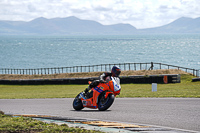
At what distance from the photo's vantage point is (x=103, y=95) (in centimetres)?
1153

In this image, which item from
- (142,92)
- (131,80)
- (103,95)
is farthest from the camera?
(131,80)

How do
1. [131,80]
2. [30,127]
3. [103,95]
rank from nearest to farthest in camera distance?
[30,127] → [103,95] → [131,80]

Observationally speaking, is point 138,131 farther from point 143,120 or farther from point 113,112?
point 113,112

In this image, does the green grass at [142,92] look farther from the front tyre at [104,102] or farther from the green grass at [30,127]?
the green grass at [30,127]

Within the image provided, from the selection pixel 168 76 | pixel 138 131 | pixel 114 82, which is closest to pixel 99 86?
pixel 114 82

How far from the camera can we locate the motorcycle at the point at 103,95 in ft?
37.0

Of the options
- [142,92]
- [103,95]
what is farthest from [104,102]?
[142,92]

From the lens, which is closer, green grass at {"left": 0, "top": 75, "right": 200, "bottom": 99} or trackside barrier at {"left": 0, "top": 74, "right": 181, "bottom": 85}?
green grass at {"left": 0, "top": 75, "right": 200, "bottom": 99}

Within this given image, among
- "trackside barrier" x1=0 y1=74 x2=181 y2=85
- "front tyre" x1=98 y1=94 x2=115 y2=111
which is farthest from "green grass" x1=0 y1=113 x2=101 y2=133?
"trackside barrier" x1=0 y1=74 x2=181 y2=85

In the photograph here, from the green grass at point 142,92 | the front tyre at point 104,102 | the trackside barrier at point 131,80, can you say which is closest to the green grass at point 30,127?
→ the front tyre at point 104,102

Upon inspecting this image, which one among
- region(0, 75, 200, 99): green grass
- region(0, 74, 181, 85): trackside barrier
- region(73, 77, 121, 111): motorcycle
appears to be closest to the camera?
region(73, 77, 121, 111): motorcycle

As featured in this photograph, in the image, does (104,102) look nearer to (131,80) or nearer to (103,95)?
(103,95)

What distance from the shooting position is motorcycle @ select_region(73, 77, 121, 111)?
1129 centimetres

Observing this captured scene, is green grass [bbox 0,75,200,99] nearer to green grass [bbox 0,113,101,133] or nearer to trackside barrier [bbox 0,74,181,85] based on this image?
trackside barrier [bbox 0,74,181,85]
